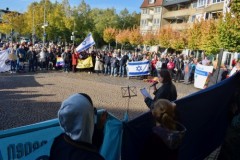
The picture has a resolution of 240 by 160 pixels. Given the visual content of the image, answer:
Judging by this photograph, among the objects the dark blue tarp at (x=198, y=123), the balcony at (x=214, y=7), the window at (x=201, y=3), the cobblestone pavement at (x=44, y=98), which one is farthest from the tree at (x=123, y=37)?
the dark blue tarp at (x=198, y=123)

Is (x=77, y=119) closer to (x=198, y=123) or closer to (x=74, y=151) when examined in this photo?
(x=74, y=151)

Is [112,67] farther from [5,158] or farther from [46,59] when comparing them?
[5,158]

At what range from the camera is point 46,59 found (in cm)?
2383

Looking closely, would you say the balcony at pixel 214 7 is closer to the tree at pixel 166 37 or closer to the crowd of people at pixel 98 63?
the tree at pixel 166 37

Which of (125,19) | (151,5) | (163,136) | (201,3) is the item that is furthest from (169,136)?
(125,19)

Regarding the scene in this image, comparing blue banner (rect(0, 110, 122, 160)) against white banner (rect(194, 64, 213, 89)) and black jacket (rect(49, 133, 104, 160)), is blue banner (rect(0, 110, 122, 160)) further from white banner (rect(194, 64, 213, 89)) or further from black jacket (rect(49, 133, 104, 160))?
white banner (rect(194, 64, 213, 89))

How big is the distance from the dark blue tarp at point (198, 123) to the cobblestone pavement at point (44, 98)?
4.58m

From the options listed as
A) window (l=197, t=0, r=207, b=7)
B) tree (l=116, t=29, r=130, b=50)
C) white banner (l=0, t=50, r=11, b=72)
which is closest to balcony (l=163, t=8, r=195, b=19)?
window (l=197, t=0, r=207, b=7)

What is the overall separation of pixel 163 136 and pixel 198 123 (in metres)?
2.38

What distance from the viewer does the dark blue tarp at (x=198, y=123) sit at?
3871 mm

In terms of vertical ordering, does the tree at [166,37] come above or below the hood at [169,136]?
above

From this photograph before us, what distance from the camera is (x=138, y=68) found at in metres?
23.2

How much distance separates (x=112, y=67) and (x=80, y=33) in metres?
61.6

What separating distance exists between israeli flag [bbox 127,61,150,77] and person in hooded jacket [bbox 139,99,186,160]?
19.5m
